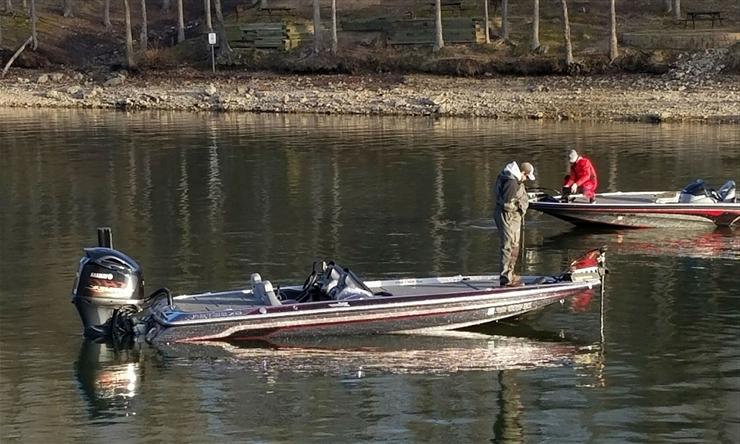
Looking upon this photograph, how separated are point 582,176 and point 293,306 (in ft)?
40.5

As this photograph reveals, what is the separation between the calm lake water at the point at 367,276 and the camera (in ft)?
58.1

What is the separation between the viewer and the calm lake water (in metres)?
17.7

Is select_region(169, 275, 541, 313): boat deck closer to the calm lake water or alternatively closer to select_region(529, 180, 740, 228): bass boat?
the calm lake water

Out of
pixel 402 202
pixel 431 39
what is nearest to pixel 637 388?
pixel 402 202

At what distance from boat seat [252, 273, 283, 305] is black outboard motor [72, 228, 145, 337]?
181 centimetres

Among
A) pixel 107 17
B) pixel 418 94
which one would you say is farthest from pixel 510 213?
pixel 107 17

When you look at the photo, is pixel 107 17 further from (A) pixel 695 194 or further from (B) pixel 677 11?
(A) pixel 695 194

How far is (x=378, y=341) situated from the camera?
21234 mm

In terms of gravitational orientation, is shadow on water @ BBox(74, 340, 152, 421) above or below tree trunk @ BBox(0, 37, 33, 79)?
below

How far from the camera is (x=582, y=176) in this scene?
1235 inches

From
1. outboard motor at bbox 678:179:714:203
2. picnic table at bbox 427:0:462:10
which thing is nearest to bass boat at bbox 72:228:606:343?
outboard motor at bbox 678:179:714:203

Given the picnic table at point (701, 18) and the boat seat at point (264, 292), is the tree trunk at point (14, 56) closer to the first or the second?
the picnic table at point (701, 18)

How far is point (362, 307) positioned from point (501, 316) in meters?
2.18

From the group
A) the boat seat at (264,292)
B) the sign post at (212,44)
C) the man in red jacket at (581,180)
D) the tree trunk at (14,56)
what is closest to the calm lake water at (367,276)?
the boat seat at (264,292)
